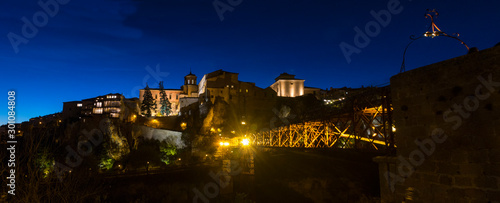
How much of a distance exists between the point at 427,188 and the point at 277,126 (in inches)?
1035

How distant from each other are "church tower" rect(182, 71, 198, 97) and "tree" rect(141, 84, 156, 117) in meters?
11.6

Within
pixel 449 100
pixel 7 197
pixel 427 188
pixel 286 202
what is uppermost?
pixel 449 100

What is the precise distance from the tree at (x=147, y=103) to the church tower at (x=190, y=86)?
11558 millimetres

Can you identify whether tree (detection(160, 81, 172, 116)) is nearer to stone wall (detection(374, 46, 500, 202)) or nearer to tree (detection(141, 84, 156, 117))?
tree (detection(141, 84, 156, 117))

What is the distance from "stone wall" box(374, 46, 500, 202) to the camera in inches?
220

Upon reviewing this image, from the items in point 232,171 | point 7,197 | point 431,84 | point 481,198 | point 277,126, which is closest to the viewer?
point 481,198

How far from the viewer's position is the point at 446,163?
6273mm

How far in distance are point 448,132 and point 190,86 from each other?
9155 cm

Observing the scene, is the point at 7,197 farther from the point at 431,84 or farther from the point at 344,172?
the point at 344,172

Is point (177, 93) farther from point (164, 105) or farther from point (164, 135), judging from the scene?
point (164, 135)

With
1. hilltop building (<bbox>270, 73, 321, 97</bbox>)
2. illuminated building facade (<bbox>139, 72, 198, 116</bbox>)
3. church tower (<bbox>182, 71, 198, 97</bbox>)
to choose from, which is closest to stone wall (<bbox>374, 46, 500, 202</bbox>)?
hilltop building (<bbox>270, 73, 321, 97</bbox>)

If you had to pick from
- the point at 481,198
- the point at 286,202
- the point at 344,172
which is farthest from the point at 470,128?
the point at 344,172

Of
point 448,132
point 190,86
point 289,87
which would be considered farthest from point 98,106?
point 448,132

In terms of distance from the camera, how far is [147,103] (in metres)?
85.4
